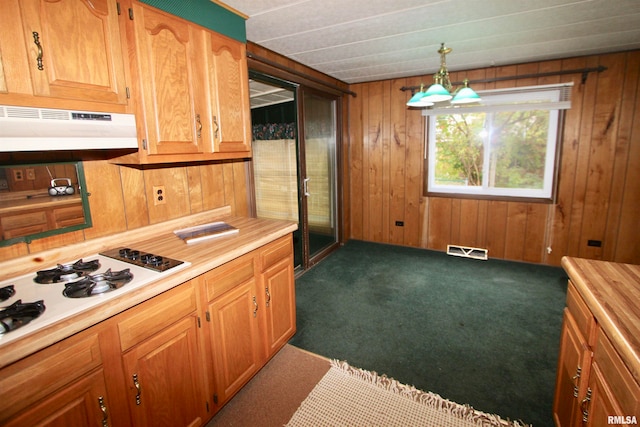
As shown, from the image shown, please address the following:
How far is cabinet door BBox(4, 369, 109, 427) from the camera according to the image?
0.98 metres

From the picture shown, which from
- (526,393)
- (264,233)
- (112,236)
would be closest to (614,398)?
(526,393)

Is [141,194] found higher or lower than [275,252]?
higher

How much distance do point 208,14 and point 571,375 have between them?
2588 millimetres

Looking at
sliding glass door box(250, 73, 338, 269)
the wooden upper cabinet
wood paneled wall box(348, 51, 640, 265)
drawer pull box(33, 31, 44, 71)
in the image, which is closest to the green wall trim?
the wooden upper cabinet

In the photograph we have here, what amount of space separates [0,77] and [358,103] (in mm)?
3986

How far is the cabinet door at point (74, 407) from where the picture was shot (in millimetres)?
984

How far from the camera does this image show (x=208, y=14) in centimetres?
191

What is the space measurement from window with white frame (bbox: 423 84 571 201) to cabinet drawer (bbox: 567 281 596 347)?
9.00 feet

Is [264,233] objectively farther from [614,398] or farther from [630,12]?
[630,12]

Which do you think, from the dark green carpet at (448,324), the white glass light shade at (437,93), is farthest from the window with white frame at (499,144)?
the white glass light shade at (437,93)

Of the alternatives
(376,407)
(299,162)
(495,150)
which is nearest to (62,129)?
(376,407)
